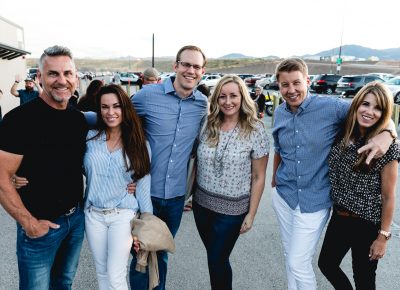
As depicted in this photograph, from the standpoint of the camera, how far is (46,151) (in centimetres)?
200

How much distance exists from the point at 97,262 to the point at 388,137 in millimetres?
2232

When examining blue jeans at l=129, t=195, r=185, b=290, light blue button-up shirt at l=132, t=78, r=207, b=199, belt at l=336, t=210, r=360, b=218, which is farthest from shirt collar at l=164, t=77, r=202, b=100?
belt at l=336, t=210, r=360, b=218

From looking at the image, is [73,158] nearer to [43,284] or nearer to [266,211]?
[43,284]

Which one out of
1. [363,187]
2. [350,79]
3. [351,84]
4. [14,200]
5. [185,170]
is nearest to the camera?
[14,200]

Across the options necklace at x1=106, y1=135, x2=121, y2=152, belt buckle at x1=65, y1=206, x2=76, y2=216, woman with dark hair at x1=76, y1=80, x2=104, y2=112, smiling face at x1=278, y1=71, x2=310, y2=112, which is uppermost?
smiling face at x1=278, y1=71, x2=310, y2=112

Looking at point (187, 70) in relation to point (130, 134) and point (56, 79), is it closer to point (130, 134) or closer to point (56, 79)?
point (130, 134)

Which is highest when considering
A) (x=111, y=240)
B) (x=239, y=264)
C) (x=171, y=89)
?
(x=171, y=89)

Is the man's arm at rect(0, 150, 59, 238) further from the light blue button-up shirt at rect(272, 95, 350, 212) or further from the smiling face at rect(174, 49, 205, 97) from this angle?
the light blue button-up shirt at rect(272, 95, 350, 212)

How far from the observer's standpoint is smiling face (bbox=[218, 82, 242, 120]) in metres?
2.45

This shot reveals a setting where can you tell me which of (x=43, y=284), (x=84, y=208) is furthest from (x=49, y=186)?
(x=43, y=284)

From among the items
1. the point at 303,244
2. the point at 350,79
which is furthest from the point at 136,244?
the point at 350,79

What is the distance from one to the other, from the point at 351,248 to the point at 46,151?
2.26 metres

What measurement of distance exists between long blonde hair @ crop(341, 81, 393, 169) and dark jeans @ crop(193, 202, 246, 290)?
1.00 metres

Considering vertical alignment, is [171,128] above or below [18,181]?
above
